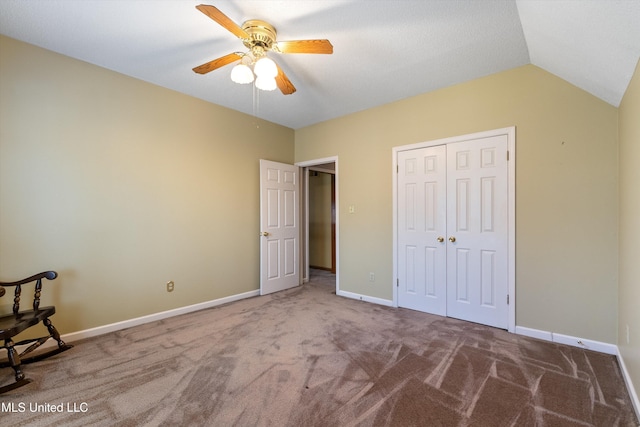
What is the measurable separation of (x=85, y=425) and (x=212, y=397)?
663 millimetres

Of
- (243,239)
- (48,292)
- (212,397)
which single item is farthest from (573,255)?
(48,292)

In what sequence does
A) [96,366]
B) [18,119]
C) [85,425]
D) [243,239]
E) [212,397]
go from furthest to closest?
1. [243,239]
2. [18,119]
3. [96,366]
4. [212,397]
5. [85,425]

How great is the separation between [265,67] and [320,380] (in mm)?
2249

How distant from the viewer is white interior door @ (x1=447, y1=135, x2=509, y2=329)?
9.34ft

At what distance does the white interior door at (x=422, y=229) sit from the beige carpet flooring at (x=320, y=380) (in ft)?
1.56

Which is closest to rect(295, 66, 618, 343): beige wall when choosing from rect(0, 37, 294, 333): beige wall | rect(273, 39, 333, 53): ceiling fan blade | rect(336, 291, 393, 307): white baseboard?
rect(336, 291, 393, 307): white baseboard

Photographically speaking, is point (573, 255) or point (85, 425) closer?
point (85, 425)

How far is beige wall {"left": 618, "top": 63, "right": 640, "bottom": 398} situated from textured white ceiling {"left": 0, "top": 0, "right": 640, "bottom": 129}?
0.78 ft

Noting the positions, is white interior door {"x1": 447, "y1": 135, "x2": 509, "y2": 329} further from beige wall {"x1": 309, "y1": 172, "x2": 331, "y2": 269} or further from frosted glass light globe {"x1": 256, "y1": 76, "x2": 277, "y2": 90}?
beige wall {"x1": 309, "y1": 172, "x2": 331, "y2": 269}

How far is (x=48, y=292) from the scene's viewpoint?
8.20 feet

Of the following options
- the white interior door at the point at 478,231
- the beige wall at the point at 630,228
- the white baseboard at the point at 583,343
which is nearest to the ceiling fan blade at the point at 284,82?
the white interior door at the point at 478,231

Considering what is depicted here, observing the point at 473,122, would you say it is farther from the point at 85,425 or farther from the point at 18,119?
the point at 18,119

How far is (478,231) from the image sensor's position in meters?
2.98

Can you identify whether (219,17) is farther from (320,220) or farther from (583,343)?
(320,220)
